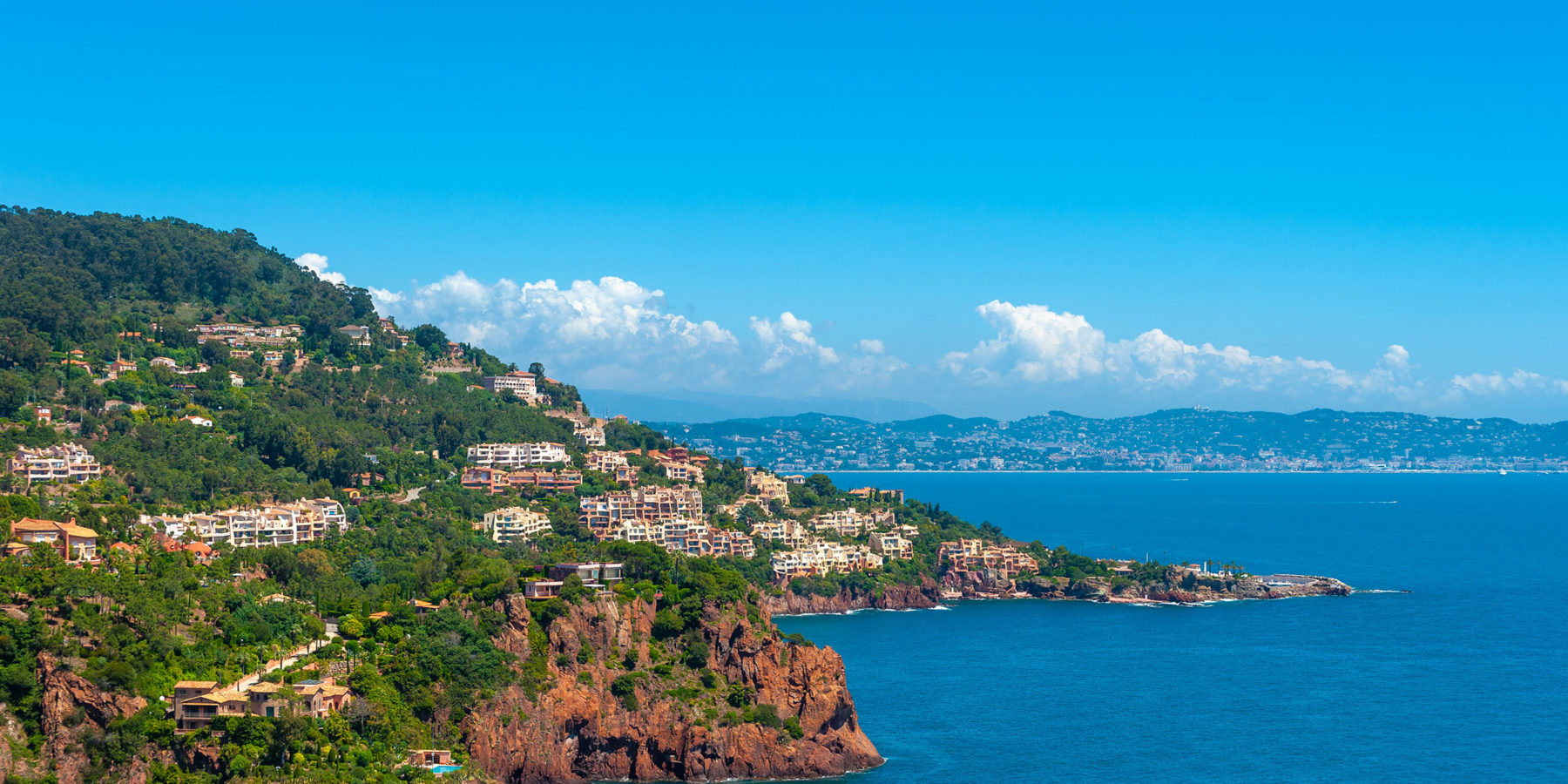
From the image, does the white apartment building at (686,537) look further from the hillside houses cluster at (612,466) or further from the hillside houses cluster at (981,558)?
the hillside houses cluster at (981,558)

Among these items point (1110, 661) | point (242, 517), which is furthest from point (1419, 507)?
point (242, 517)

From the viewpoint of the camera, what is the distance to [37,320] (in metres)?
95.7

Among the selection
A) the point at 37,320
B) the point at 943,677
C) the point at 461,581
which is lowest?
the point at 943,677

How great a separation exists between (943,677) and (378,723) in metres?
31.9

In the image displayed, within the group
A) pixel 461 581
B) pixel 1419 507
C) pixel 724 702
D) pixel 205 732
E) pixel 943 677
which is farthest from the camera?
pixel 1419 507

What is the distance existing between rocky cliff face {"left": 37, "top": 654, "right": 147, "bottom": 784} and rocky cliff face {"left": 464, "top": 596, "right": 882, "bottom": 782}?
36.8 feet

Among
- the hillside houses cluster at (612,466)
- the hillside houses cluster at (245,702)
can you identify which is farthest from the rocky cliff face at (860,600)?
the hillside houses cluster at (245,702)

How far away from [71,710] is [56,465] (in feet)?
104

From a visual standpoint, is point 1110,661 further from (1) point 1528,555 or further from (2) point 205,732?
(1) point 1528,555

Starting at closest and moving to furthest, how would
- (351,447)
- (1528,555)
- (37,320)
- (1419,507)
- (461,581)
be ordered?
(461,581) < (351,447) < (37,320) < (1528,555) < (1419,507)

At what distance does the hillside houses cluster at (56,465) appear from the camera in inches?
2830

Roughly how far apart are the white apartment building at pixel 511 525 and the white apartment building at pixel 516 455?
1108cm

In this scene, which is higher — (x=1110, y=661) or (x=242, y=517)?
(x=242, y=517)

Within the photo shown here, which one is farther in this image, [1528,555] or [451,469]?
[1528,555]
